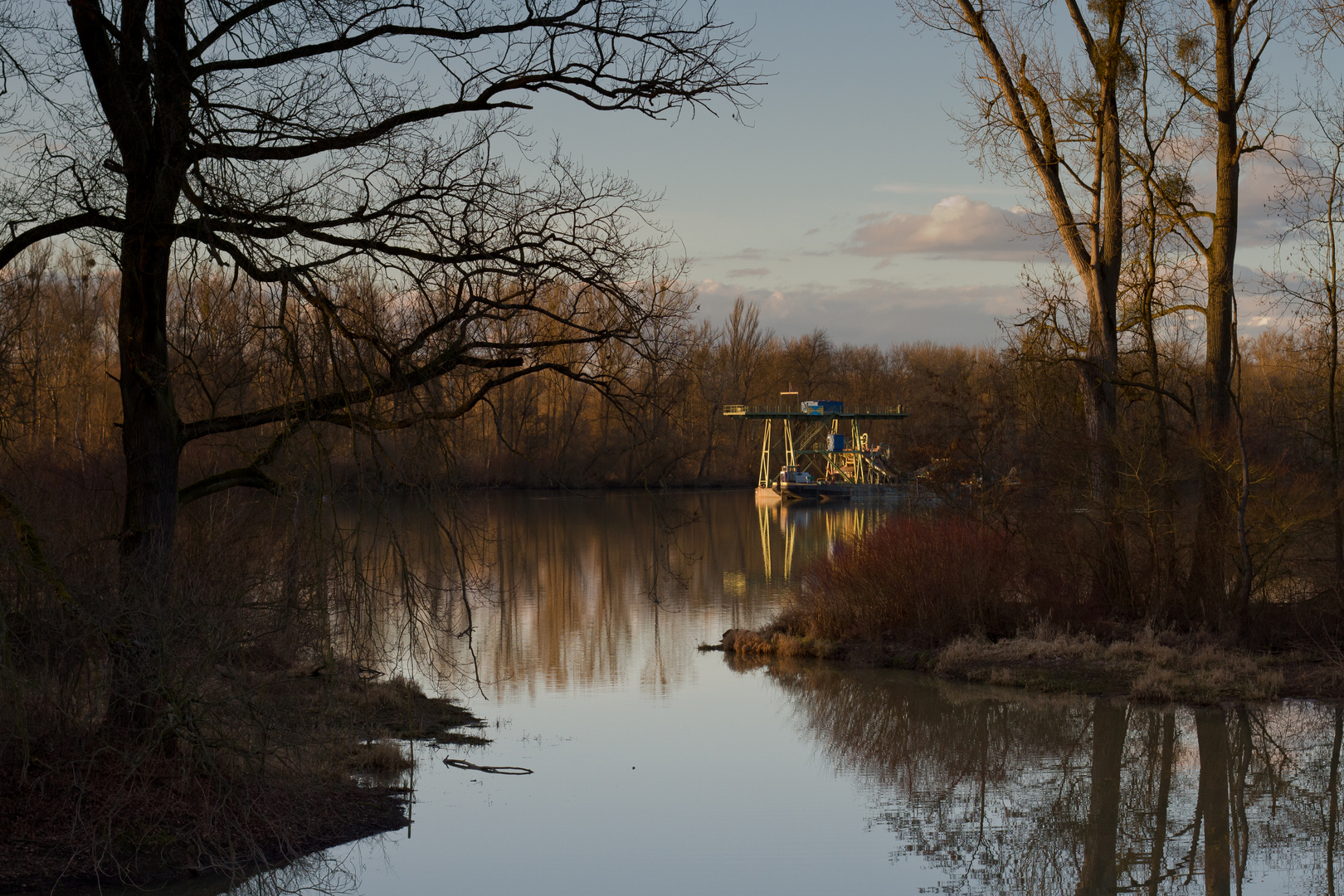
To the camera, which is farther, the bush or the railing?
the railing

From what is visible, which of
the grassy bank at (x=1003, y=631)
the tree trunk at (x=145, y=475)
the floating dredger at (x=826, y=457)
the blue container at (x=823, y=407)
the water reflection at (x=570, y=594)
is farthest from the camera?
the blue container at (x=823, y=407)

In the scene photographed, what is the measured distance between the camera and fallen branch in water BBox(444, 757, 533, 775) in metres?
11.2

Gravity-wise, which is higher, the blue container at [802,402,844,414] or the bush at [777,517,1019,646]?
the blue container at [802,402,844,414]

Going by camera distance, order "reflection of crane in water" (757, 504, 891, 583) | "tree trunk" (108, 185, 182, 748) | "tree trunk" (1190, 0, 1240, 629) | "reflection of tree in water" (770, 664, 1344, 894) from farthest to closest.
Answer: "reflection of crane in water" (757, 504, 891, 583)
"tree trunk" (1190, 0, 1240, 629)
"reflection of tree in water" (770, 664, 1344, 894)
"tree trunk" (108, 185, 182, 748)

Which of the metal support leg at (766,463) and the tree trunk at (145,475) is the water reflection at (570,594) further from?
the metal support leg at (766,463)

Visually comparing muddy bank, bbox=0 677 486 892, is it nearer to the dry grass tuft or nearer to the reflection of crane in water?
the dry grass tuft

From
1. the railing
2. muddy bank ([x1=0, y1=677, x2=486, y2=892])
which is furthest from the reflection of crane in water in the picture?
muddy bank ([x1=0, y1=677, x2=486, y2=892])

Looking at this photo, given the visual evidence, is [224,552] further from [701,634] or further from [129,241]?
[701,634]

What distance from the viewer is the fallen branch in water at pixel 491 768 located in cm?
1125

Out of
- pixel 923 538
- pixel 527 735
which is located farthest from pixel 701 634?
pixel 527 735

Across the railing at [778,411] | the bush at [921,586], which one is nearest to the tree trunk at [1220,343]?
the bush at [921,586]

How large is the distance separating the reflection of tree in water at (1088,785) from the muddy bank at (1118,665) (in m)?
0.41

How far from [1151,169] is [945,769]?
966 cm

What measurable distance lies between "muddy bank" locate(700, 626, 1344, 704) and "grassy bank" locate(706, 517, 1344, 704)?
2 centimetres
